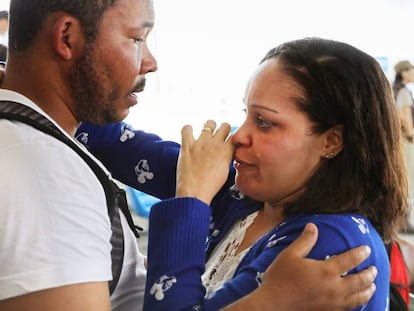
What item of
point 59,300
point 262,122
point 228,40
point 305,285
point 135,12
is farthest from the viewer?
point 228,40

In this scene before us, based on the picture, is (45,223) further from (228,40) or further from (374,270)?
(228,40)

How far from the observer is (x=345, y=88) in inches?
41.3

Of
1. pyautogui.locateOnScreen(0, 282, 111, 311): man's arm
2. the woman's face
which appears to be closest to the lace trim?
the woman's face

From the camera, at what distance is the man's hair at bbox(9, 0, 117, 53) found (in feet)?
3.07

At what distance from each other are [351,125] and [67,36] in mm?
574

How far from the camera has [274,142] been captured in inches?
42.8

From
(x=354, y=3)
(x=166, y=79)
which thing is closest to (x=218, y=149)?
(x=166, y=79)

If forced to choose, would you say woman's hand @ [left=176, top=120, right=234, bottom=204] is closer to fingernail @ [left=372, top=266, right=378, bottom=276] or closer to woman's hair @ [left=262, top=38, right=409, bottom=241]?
woman's hair @ [left=262, top=38, right=409, bottom=241]

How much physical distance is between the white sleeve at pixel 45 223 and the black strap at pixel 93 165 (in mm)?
44

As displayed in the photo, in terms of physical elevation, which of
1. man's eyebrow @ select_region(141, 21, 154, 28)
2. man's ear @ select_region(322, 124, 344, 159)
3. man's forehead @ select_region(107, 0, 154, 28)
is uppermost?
man's forehead @ select_region(107, 0, 154, 28)

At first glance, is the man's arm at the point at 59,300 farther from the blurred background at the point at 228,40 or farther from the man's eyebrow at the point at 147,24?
the blurred background at the point at 228,40

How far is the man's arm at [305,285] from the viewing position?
2.80 ft

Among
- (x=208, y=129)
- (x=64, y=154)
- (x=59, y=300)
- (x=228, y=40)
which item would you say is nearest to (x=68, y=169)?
(x=64, y=154)

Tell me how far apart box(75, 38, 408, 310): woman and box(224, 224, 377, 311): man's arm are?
82mm
